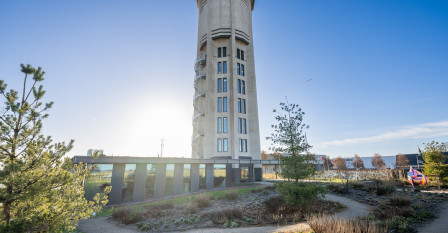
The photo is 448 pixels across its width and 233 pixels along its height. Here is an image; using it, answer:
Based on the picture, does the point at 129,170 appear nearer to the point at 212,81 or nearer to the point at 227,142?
the point at 227,142

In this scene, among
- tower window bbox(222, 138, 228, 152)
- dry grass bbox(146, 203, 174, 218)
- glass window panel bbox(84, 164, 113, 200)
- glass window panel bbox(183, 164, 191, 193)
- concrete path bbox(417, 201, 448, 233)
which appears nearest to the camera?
concrete path bbox(417, 201, 448, 233)

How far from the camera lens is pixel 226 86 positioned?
41.5 m

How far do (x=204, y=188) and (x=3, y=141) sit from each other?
23067 mm

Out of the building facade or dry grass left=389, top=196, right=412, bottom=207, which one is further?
the building facade

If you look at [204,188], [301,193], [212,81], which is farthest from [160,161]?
[212,81]

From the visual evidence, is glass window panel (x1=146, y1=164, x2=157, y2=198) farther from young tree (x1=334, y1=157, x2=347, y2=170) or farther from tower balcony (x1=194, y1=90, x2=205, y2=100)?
young tree (x1=334, y1=157, x2=347, y2=170)

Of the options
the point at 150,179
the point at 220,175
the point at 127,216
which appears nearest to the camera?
the point at 127,216

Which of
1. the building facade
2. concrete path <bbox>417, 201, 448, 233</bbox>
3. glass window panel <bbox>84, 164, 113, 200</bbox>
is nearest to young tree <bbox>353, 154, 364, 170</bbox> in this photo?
the building facade

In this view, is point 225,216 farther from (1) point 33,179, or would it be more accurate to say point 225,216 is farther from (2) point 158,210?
(1) point 33,179

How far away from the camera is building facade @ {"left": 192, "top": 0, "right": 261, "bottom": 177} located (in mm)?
39281

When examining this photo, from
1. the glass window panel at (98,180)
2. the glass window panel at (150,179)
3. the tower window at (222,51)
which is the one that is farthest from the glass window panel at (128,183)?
the tower window at (222,51)

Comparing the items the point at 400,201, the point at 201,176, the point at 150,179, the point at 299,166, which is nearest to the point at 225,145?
the point at 201,176

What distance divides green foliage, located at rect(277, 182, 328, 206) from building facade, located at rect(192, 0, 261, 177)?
24300 mm

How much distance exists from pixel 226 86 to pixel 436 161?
3328 centimetres
